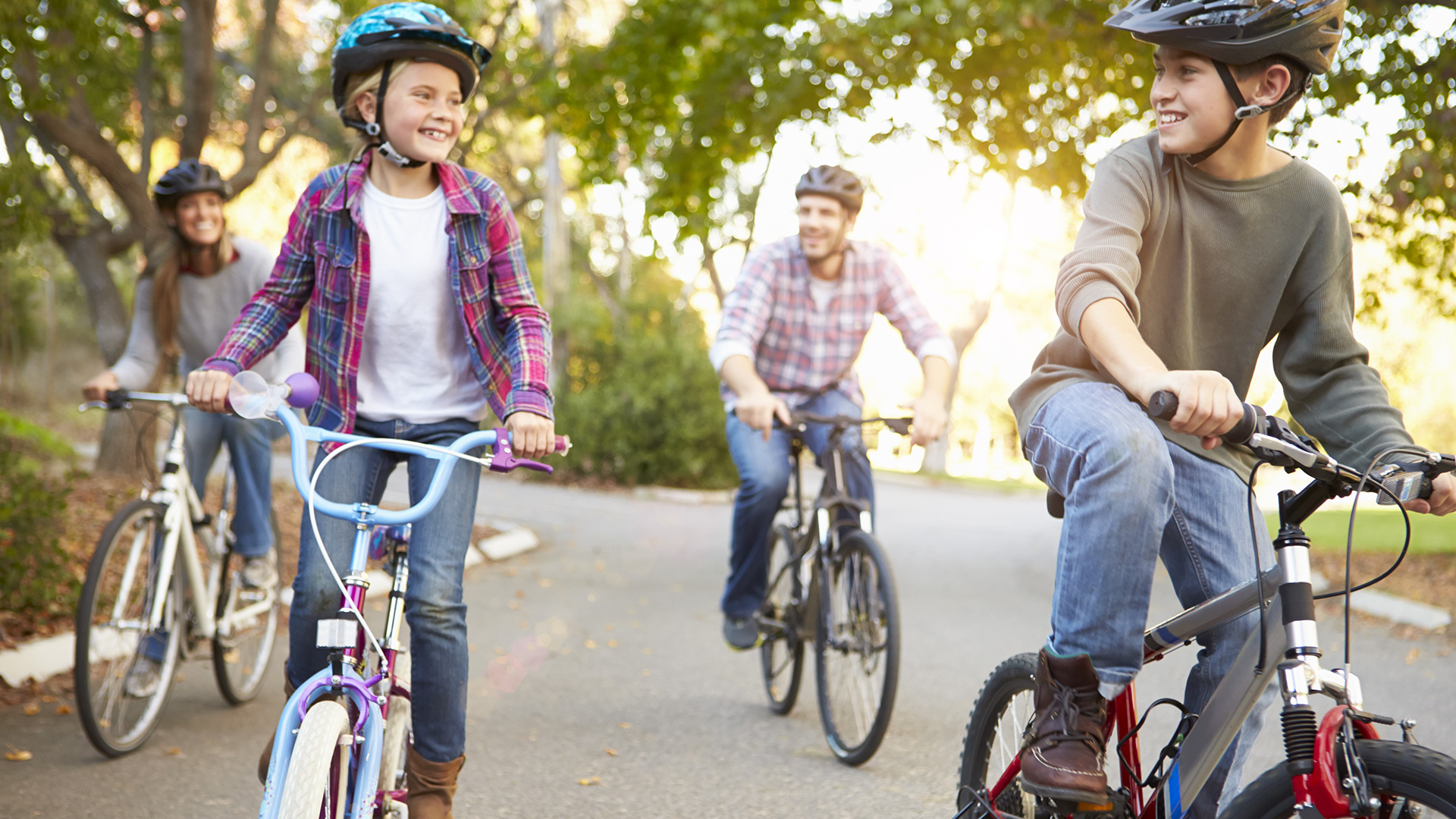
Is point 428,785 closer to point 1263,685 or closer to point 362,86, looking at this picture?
point 362,86

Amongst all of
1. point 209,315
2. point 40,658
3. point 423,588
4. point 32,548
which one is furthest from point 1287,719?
point 32,548

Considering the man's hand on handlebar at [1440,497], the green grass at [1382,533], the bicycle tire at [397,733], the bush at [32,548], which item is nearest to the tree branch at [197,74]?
the bush at [32,548]

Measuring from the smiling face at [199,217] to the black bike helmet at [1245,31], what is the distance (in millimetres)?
4027

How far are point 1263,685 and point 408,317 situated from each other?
2.22 m

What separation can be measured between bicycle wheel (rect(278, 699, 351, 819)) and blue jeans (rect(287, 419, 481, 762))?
48cm

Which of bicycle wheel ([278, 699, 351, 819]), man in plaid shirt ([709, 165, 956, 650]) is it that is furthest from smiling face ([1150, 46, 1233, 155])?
man in plaid shirt ([709, 165, 956, 650])

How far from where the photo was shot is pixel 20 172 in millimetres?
7246

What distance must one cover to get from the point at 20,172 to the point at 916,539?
8.25 m

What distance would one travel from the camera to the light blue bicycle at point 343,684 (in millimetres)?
2223

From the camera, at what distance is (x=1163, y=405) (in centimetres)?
205

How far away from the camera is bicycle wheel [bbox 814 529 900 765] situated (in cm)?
430

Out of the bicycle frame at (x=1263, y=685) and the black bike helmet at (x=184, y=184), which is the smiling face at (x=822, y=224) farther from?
the bicycle frame at (x=1263, y=685)

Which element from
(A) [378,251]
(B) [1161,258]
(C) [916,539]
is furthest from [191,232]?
(C) [916,539]

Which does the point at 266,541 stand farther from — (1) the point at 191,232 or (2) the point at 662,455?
(2) the point at 662,455
